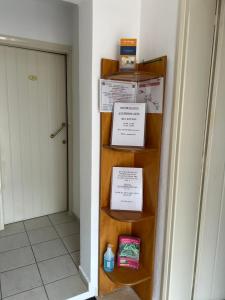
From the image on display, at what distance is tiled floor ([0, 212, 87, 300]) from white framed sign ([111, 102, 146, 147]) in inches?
44.3

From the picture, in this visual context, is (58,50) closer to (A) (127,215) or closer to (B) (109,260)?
(A) (127,215)

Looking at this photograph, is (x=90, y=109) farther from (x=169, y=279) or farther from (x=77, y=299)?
(x=77, y=299)

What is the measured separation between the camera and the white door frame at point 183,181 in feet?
3.85

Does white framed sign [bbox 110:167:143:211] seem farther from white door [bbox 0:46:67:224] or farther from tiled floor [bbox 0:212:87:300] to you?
white door [bbox 0:46:67:224]

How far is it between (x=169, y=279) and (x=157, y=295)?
20 cm

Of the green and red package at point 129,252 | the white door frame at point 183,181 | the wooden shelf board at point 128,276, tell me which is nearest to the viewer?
the white door frame at point 183,181

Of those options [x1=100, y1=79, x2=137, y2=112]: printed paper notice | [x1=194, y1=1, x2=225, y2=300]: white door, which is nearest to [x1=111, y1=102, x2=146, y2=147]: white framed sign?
[x1=100, y1=79, x2=137, y2=112]: printed paper notice

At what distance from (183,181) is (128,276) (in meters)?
0.76

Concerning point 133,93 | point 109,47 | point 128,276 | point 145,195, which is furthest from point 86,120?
point 128,276

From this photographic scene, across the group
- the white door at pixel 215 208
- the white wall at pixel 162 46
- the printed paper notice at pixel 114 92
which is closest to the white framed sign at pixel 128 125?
the printed paper notice at pixel 114 92

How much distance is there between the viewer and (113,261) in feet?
5.15

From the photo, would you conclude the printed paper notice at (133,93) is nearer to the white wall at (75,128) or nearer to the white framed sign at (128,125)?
the white framed sign at (128,125)

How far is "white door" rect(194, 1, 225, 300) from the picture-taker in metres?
1.27

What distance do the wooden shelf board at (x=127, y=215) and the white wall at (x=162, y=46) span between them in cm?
10
